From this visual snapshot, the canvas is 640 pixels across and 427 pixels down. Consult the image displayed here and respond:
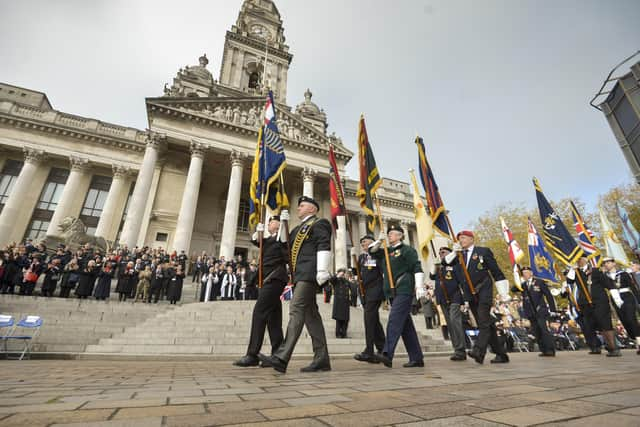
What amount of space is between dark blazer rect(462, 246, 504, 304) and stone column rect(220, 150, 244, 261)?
53.5 ft

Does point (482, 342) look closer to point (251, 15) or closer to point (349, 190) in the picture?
point (349, 190)

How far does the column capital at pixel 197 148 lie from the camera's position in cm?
2203

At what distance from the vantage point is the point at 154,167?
69.2ft

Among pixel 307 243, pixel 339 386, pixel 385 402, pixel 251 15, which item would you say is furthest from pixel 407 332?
pixel 251 15

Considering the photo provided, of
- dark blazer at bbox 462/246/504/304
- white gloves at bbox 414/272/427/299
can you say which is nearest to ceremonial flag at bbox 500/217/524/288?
dark blazer at bbox 462/246/504/304

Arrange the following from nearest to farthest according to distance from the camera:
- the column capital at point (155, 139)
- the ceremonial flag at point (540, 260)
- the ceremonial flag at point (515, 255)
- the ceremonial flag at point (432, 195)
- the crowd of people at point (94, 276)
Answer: the ceremonial flag at point (432, 195)
the ceremonial flag at point (540, 260)
the ceremonial flag at point (515, 255)
the crowd of people at point (94, 276)
the column capital at point (155, 139)

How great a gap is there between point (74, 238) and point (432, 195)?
58.6 ft

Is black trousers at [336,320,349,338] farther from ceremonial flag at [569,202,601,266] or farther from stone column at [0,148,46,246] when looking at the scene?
stone column at [0,148,46,246]

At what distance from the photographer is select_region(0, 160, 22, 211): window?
22.8 meters

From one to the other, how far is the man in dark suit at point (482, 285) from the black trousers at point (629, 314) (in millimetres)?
3903

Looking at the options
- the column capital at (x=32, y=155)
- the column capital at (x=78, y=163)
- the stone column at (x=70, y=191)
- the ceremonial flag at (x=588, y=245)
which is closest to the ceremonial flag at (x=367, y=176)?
the ceremonial flag at (x=588, y=245)

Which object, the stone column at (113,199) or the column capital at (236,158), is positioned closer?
the stone column at (113,199)

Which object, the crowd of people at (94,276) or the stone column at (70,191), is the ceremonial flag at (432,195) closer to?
the crowd of people at (94,276)

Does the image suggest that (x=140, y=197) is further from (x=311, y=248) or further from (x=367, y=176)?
(x=311, y=248)
